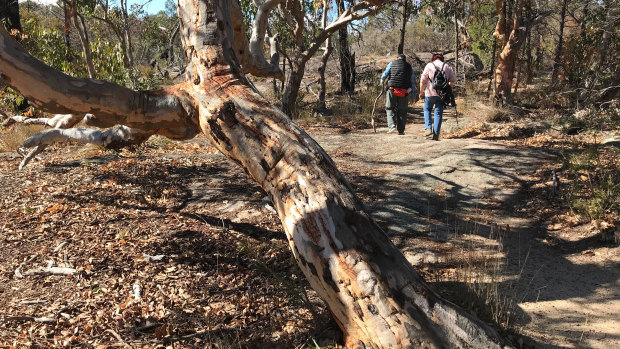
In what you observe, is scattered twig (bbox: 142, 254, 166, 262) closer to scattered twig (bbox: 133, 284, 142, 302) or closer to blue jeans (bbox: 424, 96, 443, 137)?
scattered twig (bbox: 133, 284, 142, 302)

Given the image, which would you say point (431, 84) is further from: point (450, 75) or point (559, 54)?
point (559, 54)

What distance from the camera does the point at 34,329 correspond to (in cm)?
297

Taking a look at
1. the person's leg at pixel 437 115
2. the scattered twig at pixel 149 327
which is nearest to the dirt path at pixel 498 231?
the person's leg at pixel 437 115

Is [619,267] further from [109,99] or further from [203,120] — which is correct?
[109,99]

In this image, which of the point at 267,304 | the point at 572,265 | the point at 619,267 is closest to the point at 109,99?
the point at 267,304

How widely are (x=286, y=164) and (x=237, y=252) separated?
1.50 m

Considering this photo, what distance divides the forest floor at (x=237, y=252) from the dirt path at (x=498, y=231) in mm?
18

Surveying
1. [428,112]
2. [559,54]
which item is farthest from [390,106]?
[559,54]

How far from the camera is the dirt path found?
3322mm

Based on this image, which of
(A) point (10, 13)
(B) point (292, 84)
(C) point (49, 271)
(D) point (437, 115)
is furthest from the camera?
(A) point (10, 13)

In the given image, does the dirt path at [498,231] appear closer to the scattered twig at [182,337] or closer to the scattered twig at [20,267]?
the scattered twig at [182,337]

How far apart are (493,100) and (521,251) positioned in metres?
8.27

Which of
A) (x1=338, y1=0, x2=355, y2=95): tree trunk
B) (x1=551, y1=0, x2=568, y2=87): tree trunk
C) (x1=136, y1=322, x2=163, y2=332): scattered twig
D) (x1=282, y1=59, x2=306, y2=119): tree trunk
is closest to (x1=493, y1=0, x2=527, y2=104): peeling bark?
(x1=551, y1=0, x2=568, y2=87): tree trunk

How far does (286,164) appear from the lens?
282 centimetres
